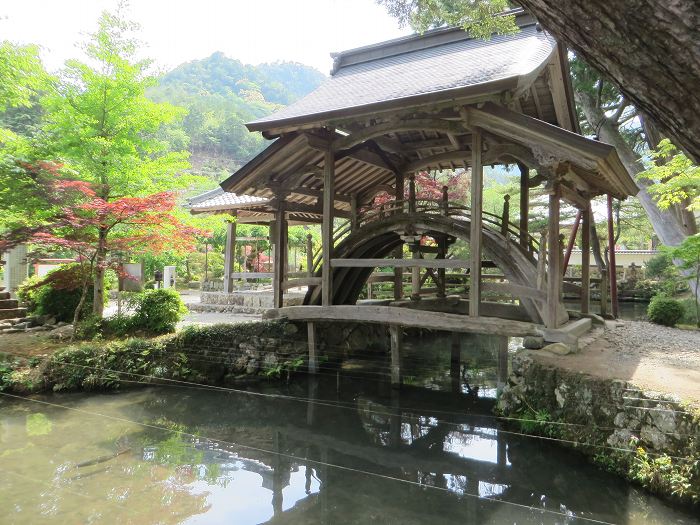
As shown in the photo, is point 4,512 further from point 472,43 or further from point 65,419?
point 472,43

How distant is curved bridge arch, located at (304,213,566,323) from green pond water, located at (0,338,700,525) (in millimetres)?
2384

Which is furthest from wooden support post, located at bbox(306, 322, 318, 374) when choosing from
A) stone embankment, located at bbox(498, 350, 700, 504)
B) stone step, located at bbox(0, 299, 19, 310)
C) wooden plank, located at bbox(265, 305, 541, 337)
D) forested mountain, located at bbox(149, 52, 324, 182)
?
forested mountain, located at bbox(149, 52, 324, 182)

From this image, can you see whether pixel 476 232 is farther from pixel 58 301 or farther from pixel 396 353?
pixel 58 301

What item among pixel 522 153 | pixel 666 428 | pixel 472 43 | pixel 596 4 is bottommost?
pixel 666 428

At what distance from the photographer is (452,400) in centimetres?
819

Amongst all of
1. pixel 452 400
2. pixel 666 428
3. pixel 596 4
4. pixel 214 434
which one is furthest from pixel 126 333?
pixel 596 4

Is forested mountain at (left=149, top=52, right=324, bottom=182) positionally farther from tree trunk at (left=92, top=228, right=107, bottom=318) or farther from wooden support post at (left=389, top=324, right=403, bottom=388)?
wooden support post at (left=389, top=324, right=403, bottom=388)

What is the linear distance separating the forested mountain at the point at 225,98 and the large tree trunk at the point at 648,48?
121 feet

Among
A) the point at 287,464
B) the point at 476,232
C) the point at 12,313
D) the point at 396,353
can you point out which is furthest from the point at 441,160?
the point at 12,313

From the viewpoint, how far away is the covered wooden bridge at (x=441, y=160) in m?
6.47

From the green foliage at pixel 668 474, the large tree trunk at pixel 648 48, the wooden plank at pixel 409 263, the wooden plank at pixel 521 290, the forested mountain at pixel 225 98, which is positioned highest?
the forested mountain at pixel 225 98

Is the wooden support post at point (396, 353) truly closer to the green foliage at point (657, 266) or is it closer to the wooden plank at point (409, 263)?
the wooden plank at point (409, 263)

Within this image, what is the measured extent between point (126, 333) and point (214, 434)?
356 cm

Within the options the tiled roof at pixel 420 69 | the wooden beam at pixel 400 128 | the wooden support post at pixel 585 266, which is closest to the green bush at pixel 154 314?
the tiled roof at pixel 420 69
